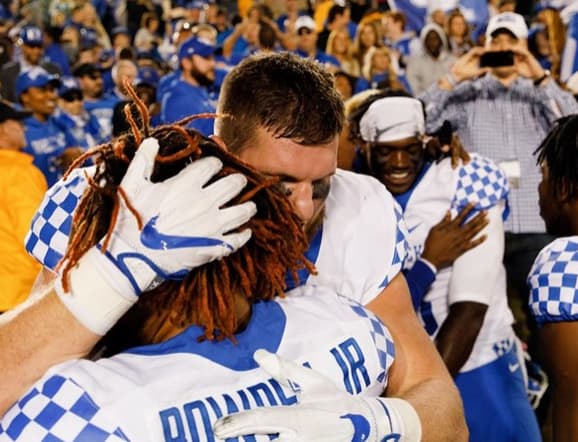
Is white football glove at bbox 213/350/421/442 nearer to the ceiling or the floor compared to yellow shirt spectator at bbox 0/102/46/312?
nearer to the ceiling

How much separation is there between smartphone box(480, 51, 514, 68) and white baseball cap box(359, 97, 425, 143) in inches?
63.9

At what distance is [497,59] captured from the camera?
4.44 m

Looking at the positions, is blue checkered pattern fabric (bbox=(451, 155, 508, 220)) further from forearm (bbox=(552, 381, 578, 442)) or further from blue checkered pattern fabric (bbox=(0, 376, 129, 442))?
blue checkered pattern fabric (bbox=(0, 376, 129, 442))

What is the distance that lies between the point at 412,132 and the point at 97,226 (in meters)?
→ 1.83

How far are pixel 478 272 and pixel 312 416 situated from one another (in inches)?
65.4

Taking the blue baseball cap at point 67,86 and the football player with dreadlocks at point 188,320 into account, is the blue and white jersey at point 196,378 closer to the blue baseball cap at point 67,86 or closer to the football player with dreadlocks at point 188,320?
the football player with dreadlocks at point 188,320

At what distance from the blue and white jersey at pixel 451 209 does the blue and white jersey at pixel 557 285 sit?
0.69 m

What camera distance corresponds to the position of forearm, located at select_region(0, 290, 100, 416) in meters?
1.18

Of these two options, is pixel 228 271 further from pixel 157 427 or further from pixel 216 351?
pixel 157 427

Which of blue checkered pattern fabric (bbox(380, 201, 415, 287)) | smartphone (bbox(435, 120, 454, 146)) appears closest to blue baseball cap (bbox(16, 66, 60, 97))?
smartphone (bbox(435, 120, 454, 146))

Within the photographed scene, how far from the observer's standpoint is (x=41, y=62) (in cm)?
885

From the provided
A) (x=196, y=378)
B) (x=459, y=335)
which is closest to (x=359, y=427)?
(x=196, y=378)

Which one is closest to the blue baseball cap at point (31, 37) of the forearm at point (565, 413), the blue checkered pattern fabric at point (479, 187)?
the blue checkered pattern fabric at point (479, 187)

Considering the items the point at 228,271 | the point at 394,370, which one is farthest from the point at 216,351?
the point at 394,370
